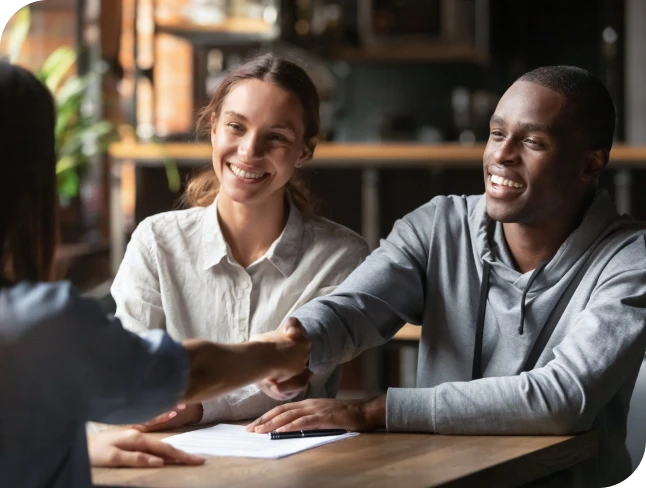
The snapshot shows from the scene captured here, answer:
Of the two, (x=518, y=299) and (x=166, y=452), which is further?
(x=518, y=299)

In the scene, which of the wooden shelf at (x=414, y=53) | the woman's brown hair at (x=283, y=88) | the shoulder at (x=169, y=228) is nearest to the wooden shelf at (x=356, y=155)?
the wooden shelf at (x=414, y=53)

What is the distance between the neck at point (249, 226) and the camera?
183 cm

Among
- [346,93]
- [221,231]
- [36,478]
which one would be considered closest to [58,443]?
[36,478]

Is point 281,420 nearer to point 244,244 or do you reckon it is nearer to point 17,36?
point 244,244

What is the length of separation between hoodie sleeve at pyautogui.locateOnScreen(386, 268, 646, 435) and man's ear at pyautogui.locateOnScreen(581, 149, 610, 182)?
0.25 meters

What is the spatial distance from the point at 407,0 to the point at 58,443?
494cm

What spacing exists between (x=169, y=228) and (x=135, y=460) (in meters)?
0.65

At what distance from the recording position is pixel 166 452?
49.8 inches

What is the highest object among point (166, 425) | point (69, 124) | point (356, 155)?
point (69, 124)

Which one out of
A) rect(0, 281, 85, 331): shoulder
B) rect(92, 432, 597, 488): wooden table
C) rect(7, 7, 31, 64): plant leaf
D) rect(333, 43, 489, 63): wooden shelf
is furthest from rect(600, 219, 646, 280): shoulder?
rect(333, 43, 489, 63): wooden shelf

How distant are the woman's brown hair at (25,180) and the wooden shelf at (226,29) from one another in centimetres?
371

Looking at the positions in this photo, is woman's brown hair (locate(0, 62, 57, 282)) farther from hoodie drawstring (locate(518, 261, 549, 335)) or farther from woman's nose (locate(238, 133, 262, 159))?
hoodie drawstring (locate(518, 261, 549, 335))

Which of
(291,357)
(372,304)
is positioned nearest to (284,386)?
(291,357)

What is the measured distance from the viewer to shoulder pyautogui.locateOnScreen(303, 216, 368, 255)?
1865 mm
